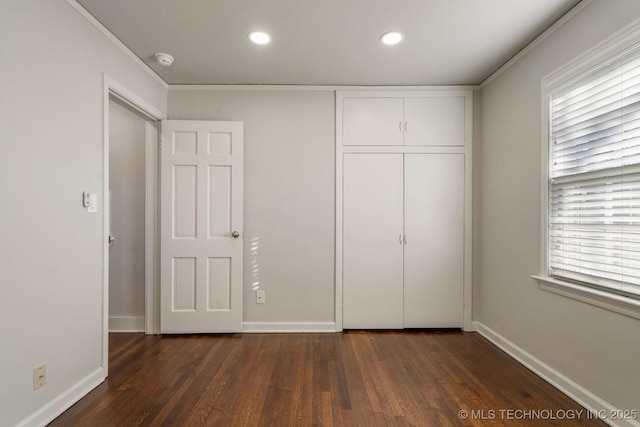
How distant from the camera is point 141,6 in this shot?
2041 millimetres

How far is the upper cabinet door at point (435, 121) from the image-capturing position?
326cm

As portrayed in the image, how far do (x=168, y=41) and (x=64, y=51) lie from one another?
729 millimetres

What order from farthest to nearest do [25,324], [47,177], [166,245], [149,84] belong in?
[166,245] → [149,84] → [47,177] → [25,324]

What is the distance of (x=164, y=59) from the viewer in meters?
2.67

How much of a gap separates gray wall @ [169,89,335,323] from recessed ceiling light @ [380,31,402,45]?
938 millimetres

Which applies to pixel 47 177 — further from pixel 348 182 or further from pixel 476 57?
pixel 476 57

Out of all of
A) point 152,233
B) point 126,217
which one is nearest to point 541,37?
point 152,233

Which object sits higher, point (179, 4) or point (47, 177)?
point (179, 4)

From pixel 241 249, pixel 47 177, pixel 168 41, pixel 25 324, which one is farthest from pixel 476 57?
pixel 25 324

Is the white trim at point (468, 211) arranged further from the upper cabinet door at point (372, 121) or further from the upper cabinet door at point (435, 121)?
the upper cabinet door at point (372, 121)

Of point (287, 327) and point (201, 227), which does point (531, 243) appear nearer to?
point (287, 327)

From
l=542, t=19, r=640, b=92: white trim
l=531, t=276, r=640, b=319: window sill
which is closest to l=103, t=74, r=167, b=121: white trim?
l=542, t=19, r=640, b=92: white trim

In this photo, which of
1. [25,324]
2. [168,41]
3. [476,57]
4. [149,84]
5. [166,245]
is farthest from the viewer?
[166,245]

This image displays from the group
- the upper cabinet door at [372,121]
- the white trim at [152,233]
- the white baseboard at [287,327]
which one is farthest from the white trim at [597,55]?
the white trim at [152,233]
